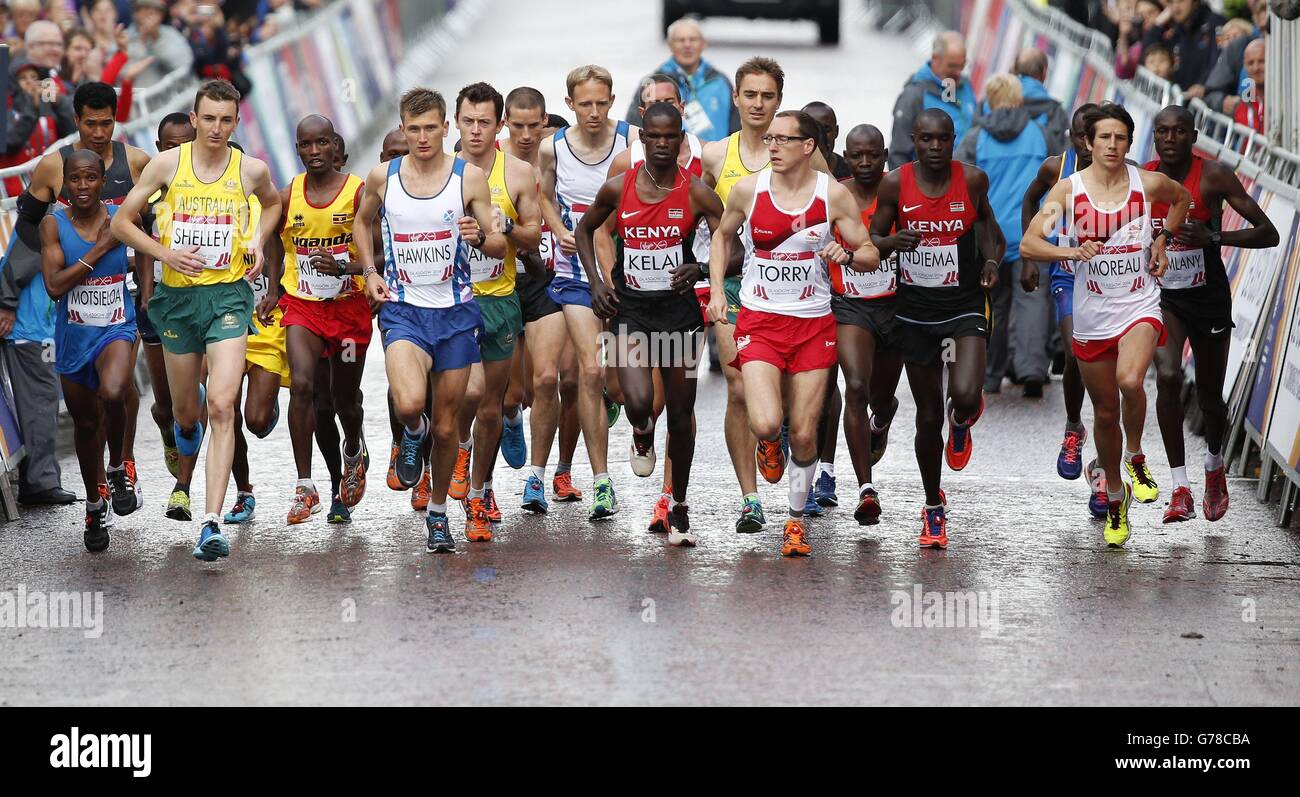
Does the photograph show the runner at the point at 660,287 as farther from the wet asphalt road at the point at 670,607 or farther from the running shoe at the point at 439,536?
the running shoe at the point at 439,536

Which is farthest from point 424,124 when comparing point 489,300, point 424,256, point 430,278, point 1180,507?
point 1180,507

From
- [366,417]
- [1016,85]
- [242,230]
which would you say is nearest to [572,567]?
[242,230]

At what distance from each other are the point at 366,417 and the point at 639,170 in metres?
4.66

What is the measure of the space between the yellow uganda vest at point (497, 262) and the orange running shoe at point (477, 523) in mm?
1048

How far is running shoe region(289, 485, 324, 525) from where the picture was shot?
35.4 ft

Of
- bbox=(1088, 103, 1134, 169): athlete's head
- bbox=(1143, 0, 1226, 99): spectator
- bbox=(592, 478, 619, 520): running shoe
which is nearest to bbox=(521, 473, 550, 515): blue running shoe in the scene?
bbox=(592, 478, 619, 520): running shoe

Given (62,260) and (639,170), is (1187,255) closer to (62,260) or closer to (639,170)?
(639,170)

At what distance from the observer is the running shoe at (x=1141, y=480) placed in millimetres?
10578

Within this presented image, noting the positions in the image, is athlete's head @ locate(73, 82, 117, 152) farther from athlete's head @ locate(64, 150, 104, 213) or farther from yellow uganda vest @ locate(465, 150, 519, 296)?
yellow uganda vest @ locate(465, 150, 519, 296)

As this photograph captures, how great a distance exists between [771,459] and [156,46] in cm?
1229

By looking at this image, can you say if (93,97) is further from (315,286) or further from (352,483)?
(352,483)

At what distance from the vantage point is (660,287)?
10266mm

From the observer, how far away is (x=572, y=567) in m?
9.76

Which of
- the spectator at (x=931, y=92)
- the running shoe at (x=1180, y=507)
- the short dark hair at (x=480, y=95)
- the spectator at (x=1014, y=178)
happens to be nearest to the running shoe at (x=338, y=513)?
the short dark hair at (x=480, y=95)
